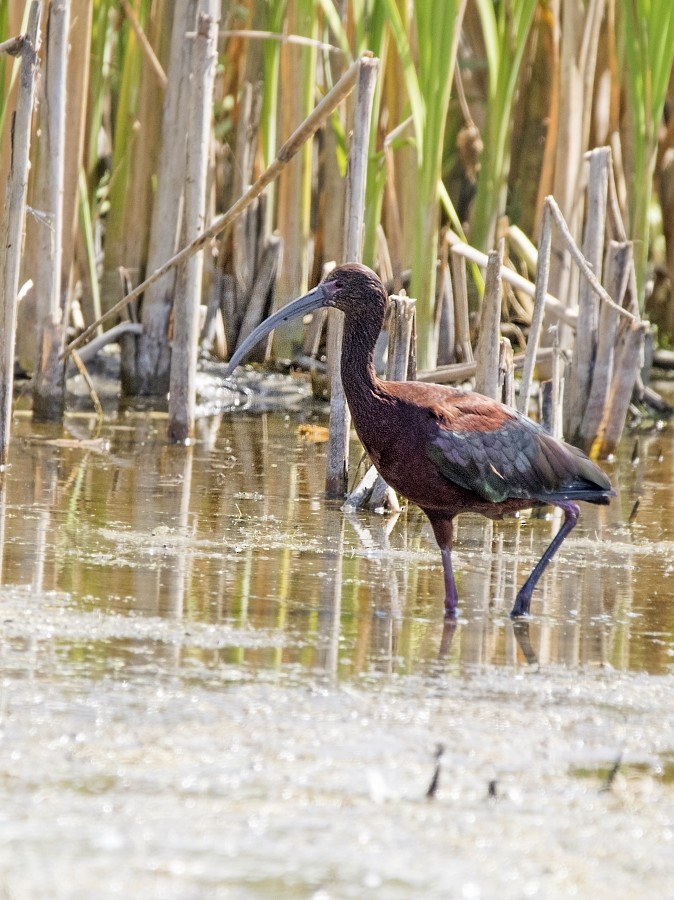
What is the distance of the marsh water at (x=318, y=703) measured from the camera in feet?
9.16

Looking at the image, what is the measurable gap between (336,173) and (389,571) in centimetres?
477

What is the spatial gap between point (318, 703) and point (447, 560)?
4.55 feet

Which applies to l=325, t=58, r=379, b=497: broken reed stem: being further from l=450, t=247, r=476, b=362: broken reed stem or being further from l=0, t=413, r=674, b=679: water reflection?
l=450, t=247, r=476, b=362: broken reed stem

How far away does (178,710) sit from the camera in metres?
3.57

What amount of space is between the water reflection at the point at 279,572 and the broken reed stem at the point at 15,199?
629 millimetres

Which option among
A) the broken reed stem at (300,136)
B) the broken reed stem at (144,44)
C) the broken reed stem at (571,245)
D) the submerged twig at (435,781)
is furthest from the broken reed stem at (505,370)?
the submerged twig at (435,781)

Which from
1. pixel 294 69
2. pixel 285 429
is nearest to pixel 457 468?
pixel 285 429

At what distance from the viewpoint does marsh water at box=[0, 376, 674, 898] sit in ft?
9.16

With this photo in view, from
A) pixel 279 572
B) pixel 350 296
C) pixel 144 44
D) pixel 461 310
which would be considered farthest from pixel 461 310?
pixel 279 572

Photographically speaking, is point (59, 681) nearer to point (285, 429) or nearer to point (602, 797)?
point (602, 797)

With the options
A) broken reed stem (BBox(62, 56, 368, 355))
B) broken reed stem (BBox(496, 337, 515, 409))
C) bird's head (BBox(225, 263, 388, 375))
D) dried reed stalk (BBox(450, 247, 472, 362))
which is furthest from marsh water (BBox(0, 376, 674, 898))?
dried reed stalk (BBox(450, 247, 472, 362))

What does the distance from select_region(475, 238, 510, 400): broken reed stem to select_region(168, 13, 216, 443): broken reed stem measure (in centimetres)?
168

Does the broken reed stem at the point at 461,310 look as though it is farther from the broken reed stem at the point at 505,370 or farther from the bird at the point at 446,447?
the bird at the point at 446,447

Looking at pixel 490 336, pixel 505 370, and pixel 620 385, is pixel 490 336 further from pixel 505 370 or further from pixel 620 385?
pixel 620 385
